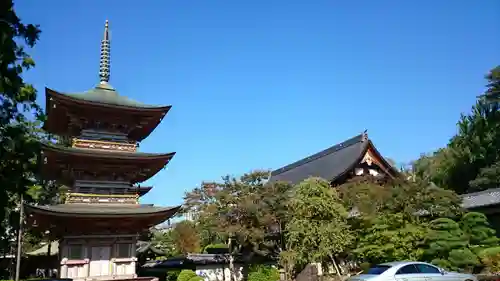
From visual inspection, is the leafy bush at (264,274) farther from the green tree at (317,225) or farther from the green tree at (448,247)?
the green tree at (448,247)

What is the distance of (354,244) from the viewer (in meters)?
23.6

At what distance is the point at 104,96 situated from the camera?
949 inches

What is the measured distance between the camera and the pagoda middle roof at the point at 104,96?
22.0 meters

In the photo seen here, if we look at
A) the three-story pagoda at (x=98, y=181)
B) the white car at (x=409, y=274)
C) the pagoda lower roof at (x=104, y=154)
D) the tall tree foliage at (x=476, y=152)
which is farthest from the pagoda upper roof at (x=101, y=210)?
the tall tree foliage at (x=476, y=152)

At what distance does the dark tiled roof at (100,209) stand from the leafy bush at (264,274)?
7.26m

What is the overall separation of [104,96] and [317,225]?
13.7m

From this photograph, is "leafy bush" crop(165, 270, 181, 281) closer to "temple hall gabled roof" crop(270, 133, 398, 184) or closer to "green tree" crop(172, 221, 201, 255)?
"temple hall gabled roof" crop(270, 133, 398, 184)

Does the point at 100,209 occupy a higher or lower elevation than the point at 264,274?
higher

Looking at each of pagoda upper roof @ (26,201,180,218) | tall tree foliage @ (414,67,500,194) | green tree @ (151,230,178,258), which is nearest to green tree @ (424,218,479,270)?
pagoda upper roof @ (26,201,180,218)

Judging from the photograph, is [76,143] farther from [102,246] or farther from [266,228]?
[266,228]

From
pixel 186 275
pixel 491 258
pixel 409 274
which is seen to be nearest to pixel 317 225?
pixel 491 258

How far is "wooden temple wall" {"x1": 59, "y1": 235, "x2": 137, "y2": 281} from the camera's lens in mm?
20484

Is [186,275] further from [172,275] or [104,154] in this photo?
[104,154]

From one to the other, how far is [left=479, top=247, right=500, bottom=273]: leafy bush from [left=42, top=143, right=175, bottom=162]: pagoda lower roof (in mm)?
15714
